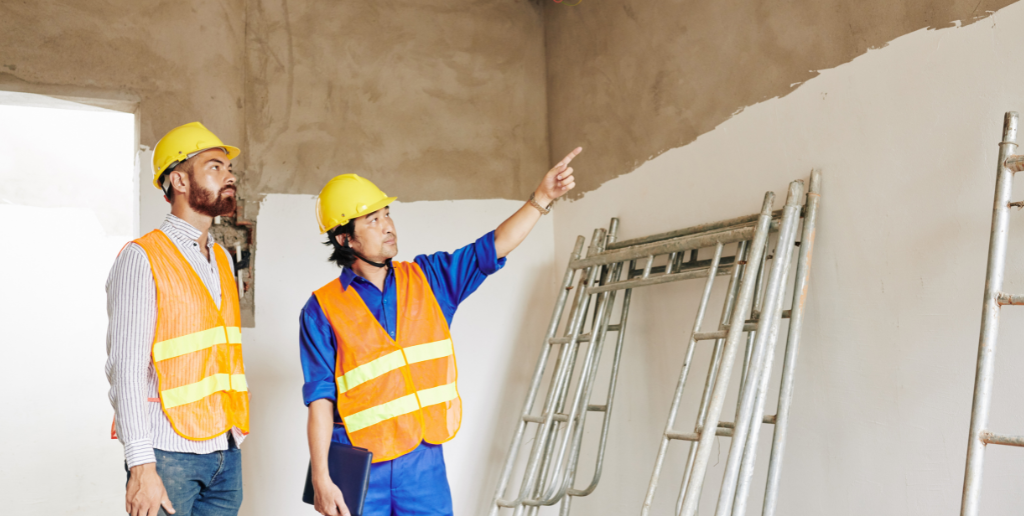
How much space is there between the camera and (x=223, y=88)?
2.94 metres

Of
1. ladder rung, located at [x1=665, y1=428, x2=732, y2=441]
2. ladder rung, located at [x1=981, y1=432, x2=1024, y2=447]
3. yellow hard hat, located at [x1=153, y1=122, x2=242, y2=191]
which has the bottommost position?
ladder rung, located at [x1=665, y1=428, x2=732, y2=441]

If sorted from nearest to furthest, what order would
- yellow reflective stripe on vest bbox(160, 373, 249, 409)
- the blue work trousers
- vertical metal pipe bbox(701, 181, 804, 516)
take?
yellow reflective stripe on vest bbox(160, 373, 249, 409) < vertical metal pipe bbox(701, 181, 804, 516) < the blue work trousers

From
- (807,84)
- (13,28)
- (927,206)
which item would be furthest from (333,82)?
(927,206)

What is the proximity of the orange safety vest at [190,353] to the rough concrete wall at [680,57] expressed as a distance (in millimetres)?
1719

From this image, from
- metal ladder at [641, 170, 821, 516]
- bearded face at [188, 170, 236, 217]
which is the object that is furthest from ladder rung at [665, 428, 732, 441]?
bearded face at [188, 170, 236, 217]

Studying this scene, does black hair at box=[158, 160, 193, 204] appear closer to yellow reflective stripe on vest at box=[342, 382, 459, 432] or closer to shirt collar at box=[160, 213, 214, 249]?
shirt collar at box=[160, 213, 214, 249]

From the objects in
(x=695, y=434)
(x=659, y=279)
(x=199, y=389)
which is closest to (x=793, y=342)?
(x=695, y=434)

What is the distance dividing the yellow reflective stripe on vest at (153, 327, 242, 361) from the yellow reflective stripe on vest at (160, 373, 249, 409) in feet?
0.27

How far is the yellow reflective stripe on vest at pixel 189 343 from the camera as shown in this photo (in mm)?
1733

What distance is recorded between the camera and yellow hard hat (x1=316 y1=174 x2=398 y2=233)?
2178 millimetres

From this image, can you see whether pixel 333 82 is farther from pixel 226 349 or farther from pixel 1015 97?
pixel 1015 97

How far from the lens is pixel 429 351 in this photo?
2088mm

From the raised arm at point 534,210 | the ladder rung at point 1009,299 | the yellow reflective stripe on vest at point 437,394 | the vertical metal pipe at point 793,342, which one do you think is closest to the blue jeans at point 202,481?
the yellow reflective stripe on vest at point 437,394

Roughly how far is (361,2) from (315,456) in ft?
7.11
